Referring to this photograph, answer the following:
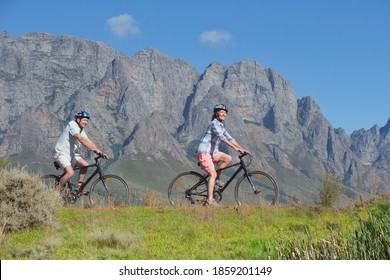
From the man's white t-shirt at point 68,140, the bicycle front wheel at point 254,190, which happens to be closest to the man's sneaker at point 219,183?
the bicycle front wheel at point 254,190

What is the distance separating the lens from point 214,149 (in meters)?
14.3

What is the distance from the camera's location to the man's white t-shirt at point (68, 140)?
47.0 feet

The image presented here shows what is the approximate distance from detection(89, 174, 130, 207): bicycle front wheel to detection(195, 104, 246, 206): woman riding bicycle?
282 centimetres

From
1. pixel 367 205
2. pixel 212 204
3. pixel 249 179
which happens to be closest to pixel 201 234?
pixel 212 204

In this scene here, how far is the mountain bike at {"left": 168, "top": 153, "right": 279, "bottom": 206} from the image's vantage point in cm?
1440

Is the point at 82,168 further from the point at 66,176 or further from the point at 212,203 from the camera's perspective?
the point at 212,203

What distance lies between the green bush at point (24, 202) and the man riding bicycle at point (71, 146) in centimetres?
193

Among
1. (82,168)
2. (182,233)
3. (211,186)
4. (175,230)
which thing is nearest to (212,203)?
(211,186)

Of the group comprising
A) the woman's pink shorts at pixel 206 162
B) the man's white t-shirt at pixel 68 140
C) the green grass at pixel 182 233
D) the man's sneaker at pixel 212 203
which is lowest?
the green grass at pixel 182 233

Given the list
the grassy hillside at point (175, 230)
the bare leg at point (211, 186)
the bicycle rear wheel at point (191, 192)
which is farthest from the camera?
the bicycle rear wheel at point (191, 192)

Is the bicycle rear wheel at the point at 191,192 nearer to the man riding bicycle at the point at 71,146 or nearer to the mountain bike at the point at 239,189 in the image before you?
the mountain bike at the point at 239,189

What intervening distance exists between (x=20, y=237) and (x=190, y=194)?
17.8 feet
